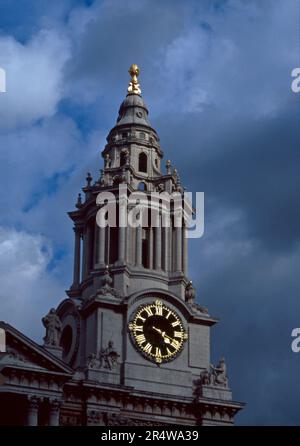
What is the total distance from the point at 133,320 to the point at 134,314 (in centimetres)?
37

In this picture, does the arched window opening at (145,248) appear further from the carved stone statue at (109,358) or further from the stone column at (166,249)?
the carved stone statue at (109,358)

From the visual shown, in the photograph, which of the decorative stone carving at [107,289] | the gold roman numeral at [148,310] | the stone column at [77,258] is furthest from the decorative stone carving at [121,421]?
the stone column at [77,258]

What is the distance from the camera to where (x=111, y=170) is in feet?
263

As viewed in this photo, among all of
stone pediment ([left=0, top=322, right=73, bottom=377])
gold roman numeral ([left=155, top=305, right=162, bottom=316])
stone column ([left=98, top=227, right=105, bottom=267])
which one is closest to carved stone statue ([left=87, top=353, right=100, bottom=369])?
stone pediment ([left=0, top=322, right=73, bottom=377])

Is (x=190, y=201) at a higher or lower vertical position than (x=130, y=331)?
higher

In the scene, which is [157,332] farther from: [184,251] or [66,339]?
[184,251]

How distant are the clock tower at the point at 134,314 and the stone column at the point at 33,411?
215 cm

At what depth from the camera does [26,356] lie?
215ft

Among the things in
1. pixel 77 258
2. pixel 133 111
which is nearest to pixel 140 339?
pixel 77 258

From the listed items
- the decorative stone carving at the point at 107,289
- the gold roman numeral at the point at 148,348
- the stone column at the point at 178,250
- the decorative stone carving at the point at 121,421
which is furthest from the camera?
the stone column at the point at 178,250

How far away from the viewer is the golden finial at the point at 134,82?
8500 cm
